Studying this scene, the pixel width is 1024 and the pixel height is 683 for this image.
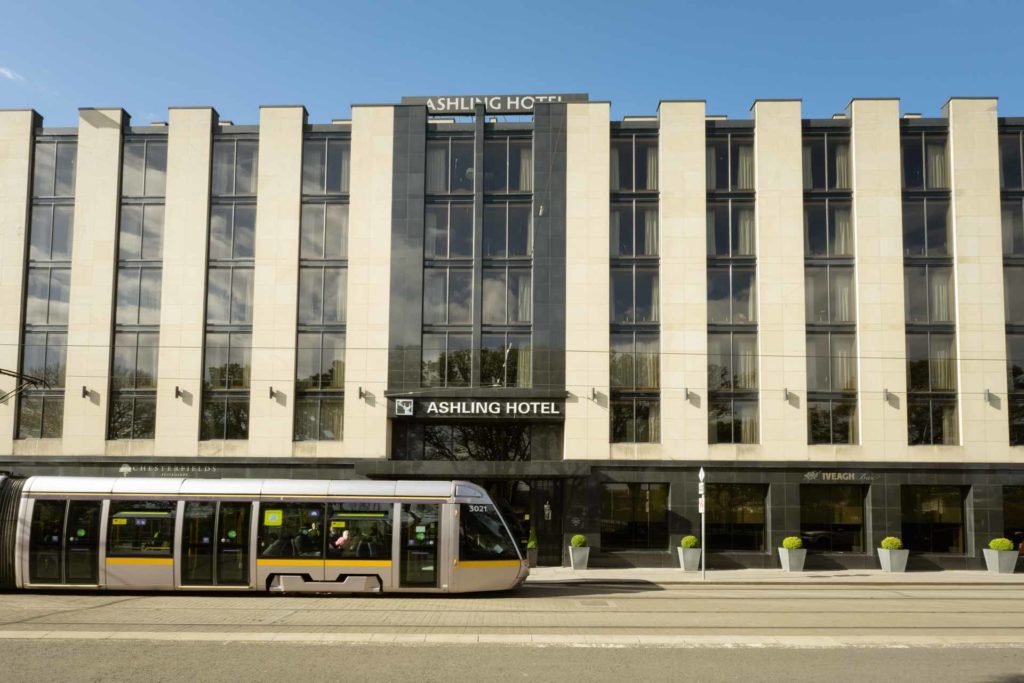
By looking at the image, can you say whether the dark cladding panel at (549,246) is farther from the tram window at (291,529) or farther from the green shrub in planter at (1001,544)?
the green shrub in planter at (1001,544)

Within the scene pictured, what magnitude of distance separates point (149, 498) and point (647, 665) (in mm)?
14266

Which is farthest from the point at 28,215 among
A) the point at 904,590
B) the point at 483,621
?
the point at 904,590

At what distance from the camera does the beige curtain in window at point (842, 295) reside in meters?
35.1

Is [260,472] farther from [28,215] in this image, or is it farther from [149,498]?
[28,215]

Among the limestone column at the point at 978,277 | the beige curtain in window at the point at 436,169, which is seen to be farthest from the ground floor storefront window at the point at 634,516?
the beige curtain in window at the point at 436,169

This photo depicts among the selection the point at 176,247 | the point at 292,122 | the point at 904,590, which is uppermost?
the point at 292,122

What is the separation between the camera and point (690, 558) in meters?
32.5

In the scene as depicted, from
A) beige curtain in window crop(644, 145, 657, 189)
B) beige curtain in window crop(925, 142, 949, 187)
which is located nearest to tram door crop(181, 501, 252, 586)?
beige curtain in window crop(644, 145, 657, 189)

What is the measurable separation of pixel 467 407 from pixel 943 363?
18.6 meters

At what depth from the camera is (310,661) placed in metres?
13.6

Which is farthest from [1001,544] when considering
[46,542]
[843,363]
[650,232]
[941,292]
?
[46,542]

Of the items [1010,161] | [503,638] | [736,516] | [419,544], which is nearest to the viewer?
[503,638]

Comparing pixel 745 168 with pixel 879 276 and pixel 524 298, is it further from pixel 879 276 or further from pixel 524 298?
pixel 524 298

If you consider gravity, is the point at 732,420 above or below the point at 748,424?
above
